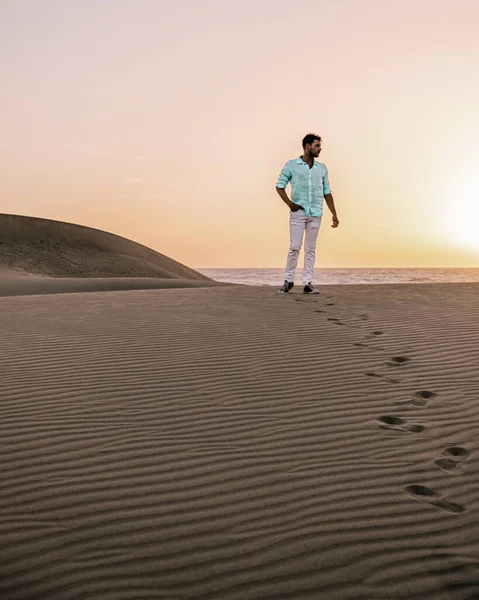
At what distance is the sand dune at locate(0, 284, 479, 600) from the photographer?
8.14 feet

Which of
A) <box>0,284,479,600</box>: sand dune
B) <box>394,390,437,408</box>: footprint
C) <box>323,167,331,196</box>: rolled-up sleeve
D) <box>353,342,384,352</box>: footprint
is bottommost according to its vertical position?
<box>0,284,479,600</box>: sand dune

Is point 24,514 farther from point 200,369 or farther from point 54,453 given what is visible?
point 200,369

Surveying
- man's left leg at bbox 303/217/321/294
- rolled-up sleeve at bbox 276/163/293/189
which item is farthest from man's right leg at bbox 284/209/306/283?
rolled-up sleeve at bbox 276/163/293/189

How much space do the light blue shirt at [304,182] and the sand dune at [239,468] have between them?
348 cm

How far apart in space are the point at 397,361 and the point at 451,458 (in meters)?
2.20

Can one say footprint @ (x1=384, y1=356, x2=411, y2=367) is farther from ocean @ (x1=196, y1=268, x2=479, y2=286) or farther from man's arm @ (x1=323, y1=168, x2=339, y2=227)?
ocean @ (x1=196, y1=268, x2=479, y2=286)

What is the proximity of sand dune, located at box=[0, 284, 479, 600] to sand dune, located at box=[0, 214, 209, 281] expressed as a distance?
82.5 ft

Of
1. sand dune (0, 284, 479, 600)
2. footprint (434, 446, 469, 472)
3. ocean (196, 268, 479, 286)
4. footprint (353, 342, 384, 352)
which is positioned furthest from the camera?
ocean (196, 268, 479, 286)

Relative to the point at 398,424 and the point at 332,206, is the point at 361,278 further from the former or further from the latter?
the point at 398,424

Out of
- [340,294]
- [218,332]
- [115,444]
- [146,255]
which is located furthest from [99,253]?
[115,444]

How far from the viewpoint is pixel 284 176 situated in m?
9.52

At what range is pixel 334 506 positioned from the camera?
9.74 feet

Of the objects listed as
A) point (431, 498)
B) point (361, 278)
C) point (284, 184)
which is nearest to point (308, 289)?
point (284, 184)

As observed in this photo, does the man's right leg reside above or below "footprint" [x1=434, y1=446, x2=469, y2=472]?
above
